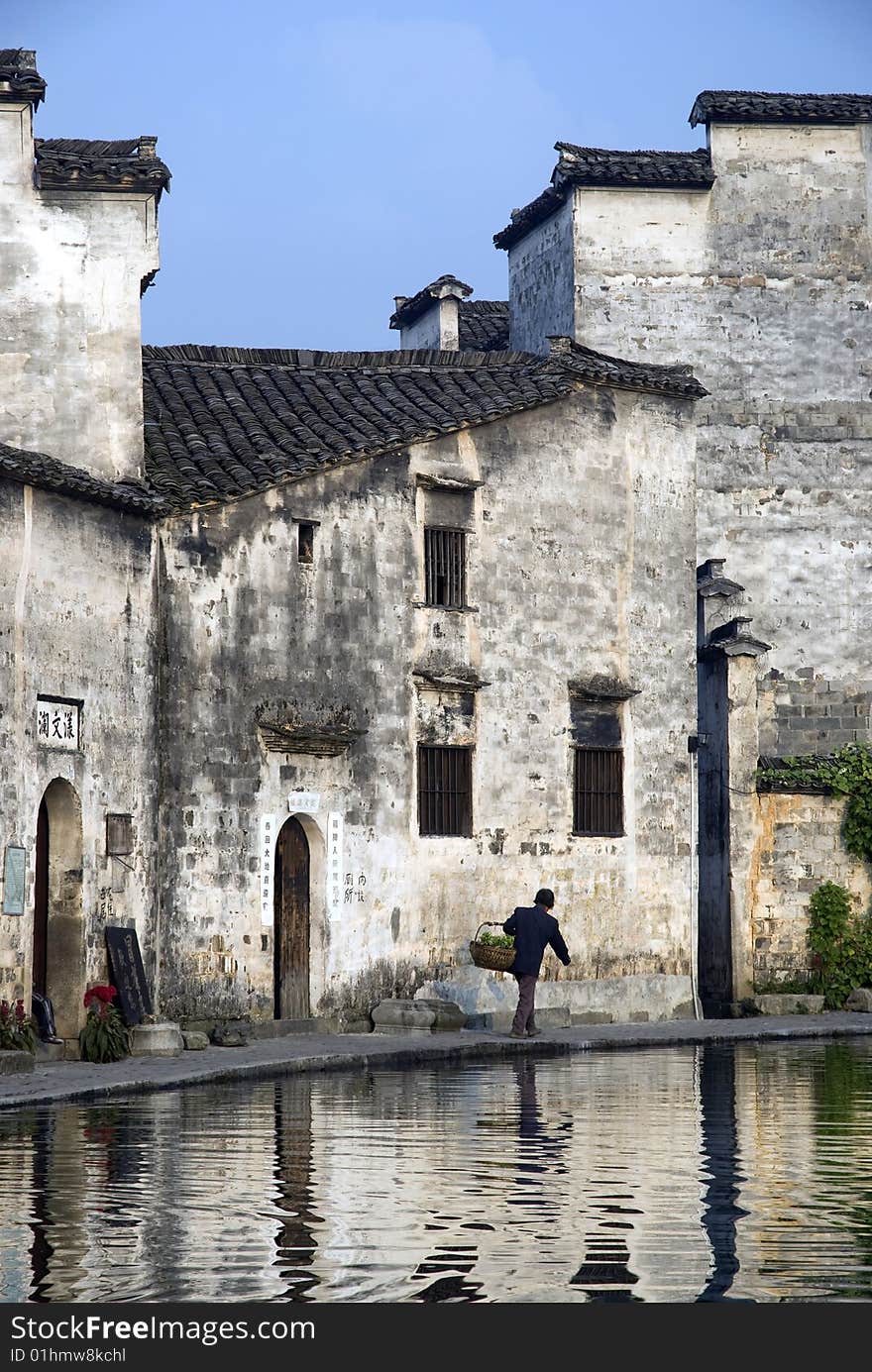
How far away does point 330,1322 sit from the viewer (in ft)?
23.6

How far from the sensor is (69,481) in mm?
21391

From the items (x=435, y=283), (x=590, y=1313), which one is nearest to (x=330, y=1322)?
(x=590, y=1313)

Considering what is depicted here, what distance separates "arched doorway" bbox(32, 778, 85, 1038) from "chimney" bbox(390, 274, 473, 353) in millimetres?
18391

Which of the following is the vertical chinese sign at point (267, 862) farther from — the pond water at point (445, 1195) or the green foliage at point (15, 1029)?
the pond water at point (445, 1195)

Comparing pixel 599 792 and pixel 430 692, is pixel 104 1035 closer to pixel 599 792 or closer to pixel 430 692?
pixel 430 692

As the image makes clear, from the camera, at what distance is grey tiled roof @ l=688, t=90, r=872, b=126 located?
115 ft

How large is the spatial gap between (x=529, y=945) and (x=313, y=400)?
8174mm

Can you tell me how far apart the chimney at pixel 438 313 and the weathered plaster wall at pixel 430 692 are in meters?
10.4

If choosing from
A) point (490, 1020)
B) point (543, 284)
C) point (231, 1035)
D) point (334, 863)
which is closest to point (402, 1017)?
point (490, 1020)

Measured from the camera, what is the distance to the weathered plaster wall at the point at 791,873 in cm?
2981

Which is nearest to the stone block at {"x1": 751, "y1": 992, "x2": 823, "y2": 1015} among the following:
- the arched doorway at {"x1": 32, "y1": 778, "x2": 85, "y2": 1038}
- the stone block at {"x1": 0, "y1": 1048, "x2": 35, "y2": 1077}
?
the arched doorway at {"x1": 32, "y1": 778, "x2": 85, "y2": 1038}

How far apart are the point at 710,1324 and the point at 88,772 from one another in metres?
15.3

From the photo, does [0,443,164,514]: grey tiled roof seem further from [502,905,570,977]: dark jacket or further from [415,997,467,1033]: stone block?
[415,997,467,1033]: stone block

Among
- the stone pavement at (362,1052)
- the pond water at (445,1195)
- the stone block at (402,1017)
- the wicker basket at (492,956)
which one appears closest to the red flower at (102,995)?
the stone pavement at (362,1052)
